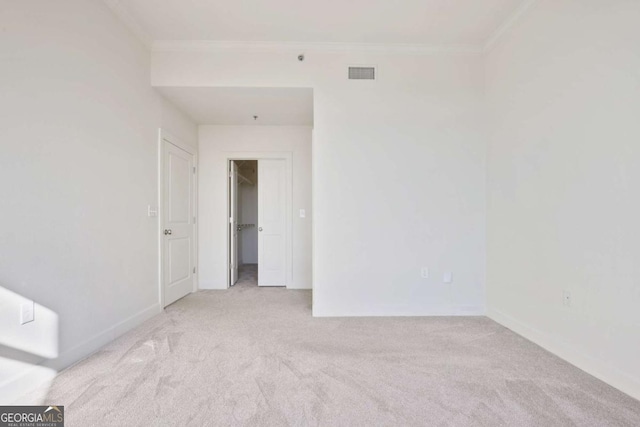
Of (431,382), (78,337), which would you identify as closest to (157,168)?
(78,337)

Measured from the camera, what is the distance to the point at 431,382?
1.92m

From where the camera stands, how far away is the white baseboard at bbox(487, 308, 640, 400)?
5.92 ft

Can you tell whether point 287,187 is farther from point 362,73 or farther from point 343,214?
point 362,73

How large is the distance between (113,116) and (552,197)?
12.5 feet

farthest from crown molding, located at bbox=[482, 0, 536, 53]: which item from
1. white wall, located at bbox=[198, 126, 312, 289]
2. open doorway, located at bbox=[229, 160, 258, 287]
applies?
open doorway, located at bbox=[229, 160, 258, 287]

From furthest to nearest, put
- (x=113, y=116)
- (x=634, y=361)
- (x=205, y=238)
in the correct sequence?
(x=205, y=238) < (x=113, y=116) < (x=634, y=361)

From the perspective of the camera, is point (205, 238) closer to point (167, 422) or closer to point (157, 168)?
point (157, 168)

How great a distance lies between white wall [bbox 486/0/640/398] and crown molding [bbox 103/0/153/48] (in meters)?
3.63

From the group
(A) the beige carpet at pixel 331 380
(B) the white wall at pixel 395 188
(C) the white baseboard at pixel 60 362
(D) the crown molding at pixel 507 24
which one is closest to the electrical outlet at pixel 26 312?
(C) the white baseboard at pixel 60 362

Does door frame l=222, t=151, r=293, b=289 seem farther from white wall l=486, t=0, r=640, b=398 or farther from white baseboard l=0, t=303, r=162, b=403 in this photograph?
white wall l=486, t=0, r=640, b=398

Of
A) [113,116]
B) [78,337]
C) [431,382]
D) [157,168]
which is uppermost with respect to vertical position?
[113,116]

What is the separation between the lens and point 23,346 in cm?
182

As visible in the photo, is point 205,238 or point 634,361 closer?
point 634,361

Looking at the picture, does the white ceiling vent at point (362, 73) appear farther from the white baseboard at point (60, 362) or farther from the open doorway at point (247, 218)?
the open doorway at point (247, 218)
